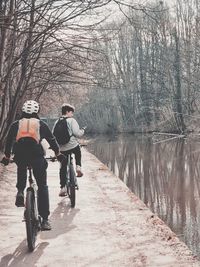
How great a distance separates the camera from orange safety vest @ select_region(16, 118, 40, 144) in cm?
613

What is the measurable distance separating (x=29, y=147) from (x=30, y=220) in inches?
37.4

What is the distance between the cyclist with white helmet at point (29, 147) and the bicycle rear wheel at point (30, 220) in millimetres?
208

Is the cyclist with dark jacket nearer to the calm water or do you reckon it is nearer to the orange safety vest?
the calm water

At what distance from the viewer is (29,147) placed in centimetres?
619

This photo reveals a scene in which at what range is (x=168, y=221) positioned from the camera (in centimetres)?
1027

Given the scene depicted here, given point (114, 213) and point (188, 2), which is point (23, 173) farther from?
point (188, 2)

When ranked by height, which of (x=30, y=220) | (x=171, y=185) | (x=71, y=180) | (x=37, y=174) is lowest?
(x=171, y=185)

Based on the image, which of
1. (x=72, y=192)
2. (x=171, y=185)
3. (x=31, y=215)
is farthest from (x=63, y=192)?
(x=171, y=185)

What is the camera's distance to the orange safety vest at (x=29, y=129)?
6129 mm

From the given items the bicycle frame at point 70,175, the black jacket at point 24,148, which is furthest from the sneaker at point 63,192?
the black jacket at point 24,148

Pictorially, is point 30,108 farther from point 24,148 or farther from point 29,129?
point 24,148

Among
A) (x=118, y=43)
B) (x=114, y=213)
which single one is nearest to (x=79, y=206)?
(x=114, y=213)

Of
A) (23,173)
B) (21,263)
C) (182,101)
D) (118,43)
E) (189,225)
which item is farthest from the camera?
(118,43)

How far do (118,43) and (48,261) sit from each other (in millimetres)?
59715
